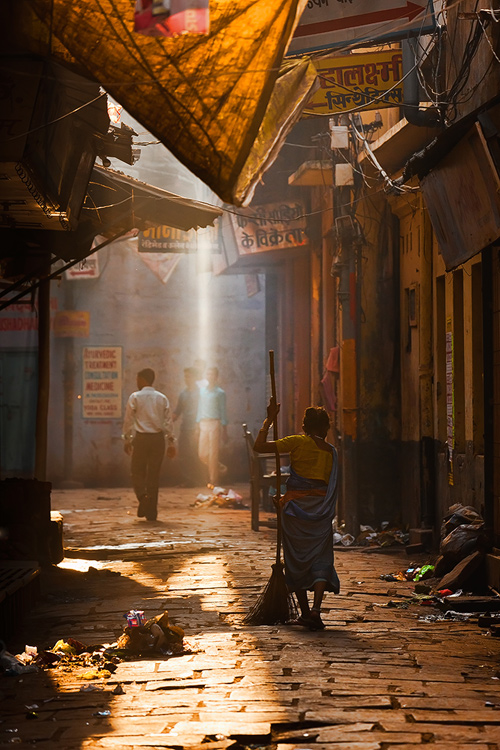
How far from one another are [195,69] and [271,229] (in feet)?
44.4

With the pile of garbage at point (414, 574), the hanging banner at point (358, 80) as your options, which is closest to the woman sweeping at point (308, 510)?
the pile of garbage at point (414, 574)

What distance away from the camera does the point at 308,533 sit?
8.30 metres

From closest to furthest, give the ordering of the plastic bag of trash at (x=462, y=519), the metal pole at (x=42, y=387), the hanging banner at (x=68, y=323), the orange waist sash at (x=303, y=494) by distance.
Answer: the orange waist sash at (x=303, y=494), the plastic bag of trash at (x=462, y=519), the metal pole at (x=42, y=387), the hanging banner at (x=68, y=323)

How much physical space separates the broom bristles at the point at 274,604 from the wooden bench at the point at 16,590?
1746mm

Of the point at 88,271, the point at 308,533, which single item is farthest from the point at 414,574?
the point at 88,271

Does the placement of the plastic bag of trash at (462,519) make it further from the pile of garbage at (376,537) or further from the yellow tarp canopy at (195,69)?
the yellow tarp canopy at (195,69)

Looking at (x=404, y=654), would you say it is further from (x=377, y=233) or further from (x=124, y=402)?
(x=124, y=402)

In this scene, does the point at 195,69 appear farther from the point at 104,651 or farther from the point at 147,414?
the point at 147,414

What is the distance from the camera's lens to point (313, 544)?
27.2 ft

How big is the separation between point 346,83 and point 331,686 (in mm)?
6911

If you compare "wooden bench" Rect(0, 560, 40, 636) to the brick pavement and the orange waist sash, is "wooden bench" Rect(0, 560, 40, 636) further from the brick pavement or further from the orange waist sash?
the orange waist sash

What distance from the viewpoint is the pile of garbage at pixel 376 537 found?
43.9 feet

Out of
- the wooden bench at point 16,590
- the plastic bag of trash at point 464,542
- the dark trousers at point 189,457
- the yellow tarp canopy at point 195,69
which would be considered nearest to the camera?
the yellow tarp canopy at point 195,69

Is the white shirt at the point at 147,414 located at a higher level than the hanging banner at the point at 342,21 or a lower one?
lower
